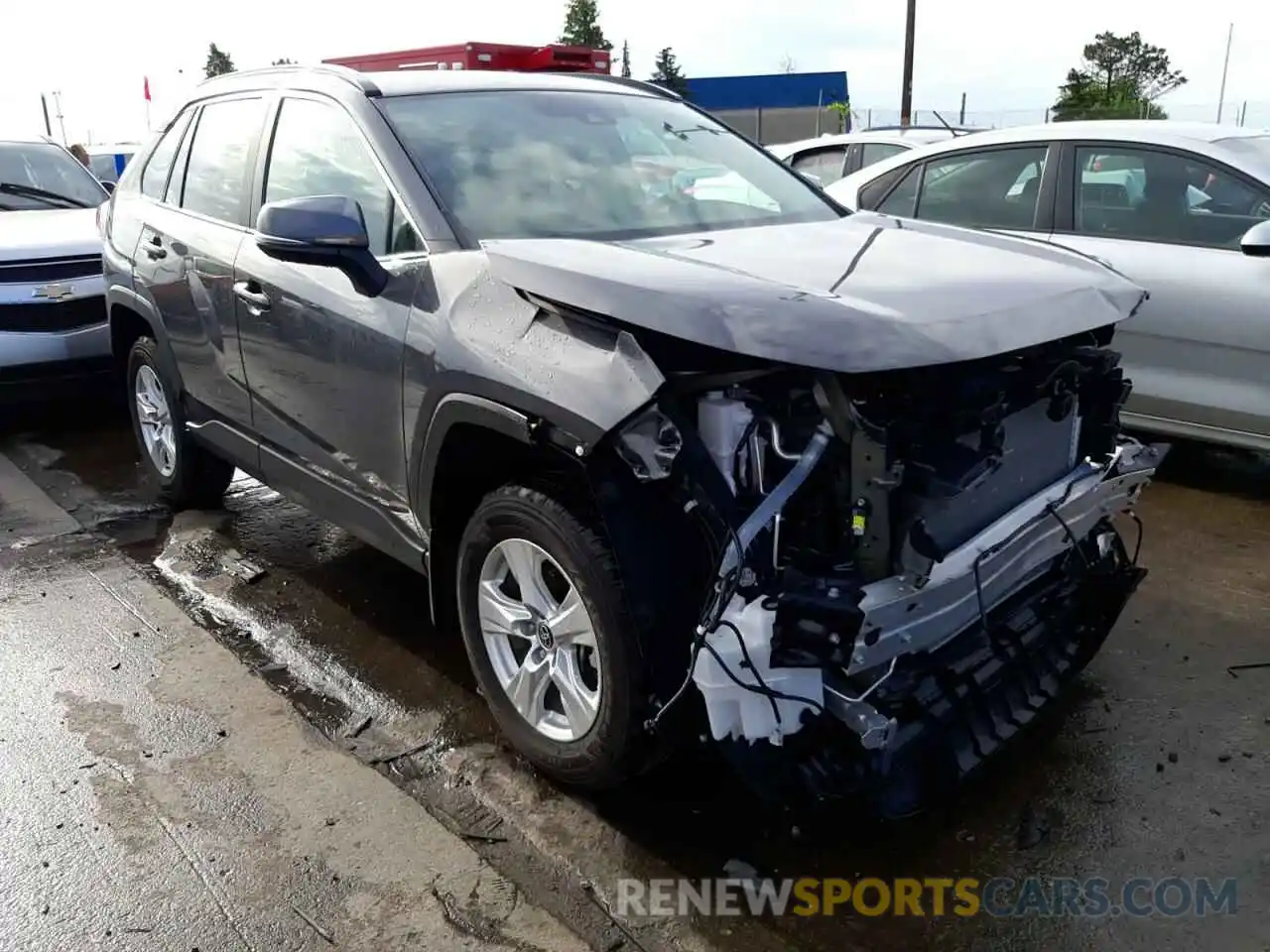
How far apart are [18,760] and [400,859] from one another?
4.48 feet

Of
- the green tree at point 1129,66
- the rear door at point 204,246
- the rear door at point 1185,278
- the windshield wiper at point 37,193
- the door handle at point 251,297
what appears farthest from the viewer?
the green tree at point 1129,66

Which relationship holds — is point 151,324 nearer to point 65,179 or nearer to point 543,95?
point 543,95

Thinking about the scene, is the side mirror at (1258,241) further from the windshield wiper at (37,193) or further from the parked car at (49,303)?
the windshield wiper at (37,193)

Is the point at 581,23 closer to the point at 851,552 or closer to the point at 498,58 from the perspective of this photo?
the point at 498,58

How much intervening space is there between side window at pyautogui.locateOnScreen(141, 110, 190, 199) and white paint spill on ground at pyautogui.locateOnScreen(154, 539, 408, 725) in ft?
5.89

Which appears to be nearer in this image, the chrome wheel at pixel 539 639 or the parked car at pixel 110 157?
the chrome wheel at pixel 539 639

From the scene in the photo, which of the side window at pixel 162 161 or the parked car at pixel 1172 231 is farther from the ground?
the side window at pixel 162 161

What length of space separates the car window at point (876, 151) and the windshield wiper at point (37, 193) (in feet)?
18.6

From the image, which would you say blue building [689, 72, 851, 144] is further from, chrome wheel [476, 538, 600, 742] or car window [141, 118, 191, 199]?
chrome wheel [476, 538, 600, 742]

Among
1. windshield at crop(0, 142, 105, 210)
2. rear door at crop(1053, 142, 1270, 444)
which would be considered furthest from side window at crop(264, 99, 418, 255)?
windshield at crop(0, 142, 105, 210)

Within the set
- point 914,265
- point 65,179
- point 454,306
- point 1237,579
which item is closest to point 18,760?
point 454,306

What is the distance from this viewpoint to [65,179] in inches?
320

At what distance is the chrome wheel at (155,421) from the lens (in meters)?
5.30

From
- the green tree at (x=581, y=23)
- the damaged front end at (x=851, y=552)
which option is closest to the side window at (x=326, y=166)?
the damaged front end at (x=851, y=552)
